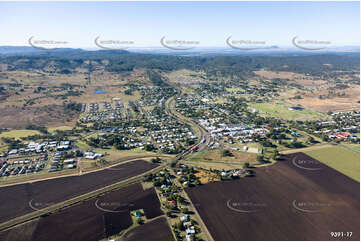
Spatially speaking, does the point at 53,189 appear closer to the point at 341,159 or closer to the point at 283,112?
the point at 341,159

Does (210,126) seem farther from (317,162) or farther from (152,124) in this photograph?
(317,162)

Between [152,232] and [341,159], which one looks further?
[341,159]

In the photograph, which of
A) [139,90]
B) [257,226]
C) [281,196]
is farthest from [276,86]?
[257,226]

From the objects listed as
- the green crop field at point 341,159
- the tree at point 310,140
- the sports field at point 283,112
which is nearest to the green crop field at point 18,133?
the green crop field at point 341,159

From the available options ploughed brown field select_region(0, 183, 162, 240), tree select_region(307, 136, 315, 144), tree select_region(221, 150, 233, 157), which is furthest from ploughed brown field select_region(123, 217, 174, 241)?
tree select_region(307, 136, 315, 144)

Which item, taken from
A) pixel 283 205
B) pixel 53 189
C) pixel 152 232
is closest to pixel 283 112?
pixel 283 205

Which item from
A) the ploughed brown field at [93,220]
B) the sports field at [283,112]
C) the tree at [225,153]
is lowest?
the ploughed brown field at [93,220]

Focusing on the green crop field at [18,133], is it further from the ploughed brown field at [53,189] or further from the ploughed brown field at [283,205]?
the ploughed brown field at [283,205]
